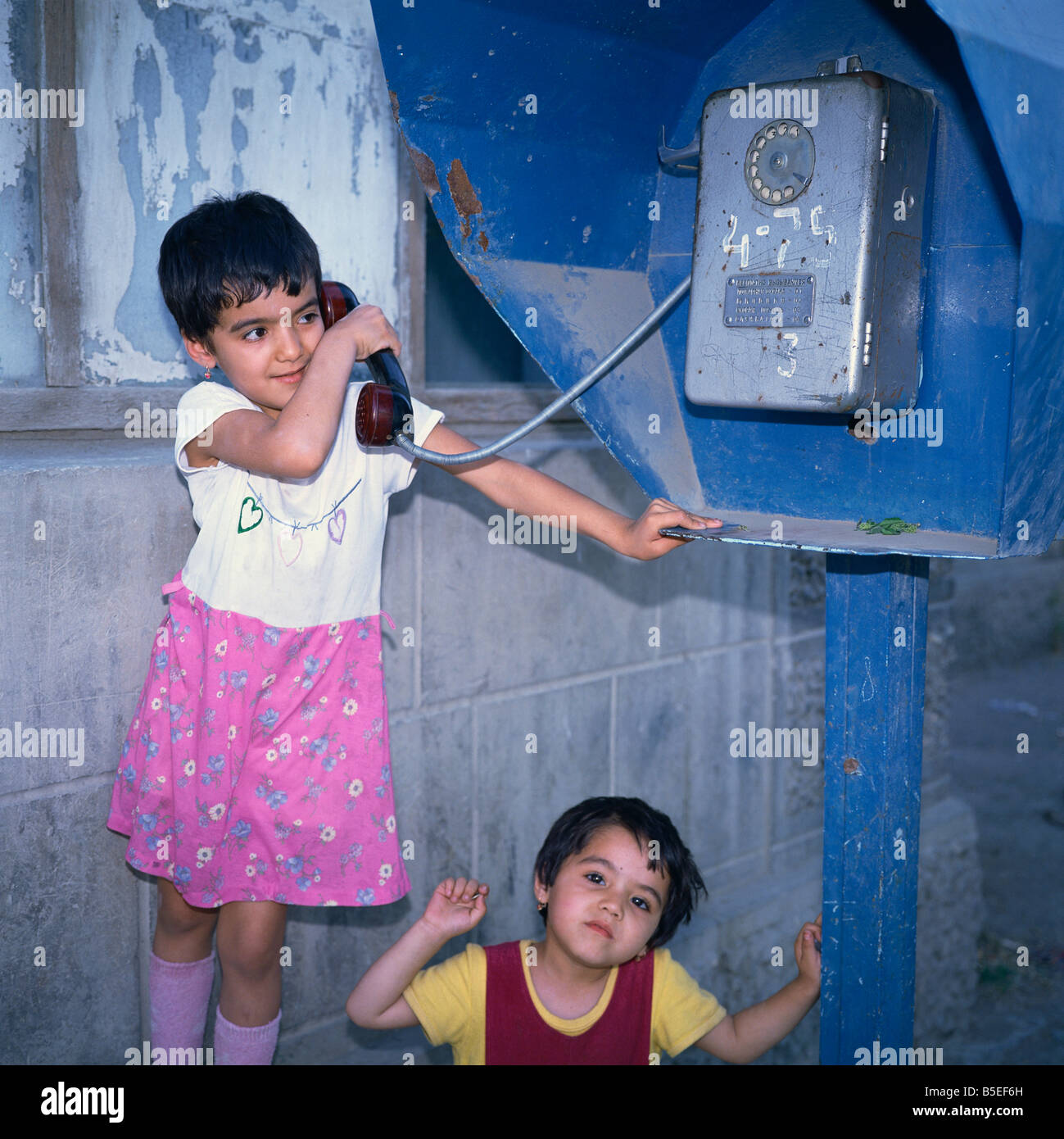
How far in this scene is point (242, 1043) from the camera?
6.18ft

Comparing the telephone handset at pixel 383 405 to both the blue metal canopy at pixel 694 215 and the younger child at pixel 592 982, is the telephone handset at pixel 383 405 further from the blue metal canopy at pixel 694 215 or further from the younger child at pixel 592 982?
the younger child at pixel 592 982

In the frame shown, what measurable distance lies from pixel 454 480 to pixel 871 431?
0.94 meters

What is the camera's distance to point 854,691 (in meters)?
1.68

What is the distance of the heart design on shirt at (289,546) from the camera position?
5.97ft

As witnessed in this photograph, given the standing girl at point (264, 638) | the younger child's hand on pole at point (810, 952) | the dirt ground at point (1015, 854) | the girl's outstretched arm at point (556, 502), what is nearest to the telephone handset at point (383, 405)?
the standing girl at point (264, 638)

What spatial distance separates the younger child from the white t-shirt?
48 centimetres

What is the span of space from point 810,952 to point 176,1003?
0.99m

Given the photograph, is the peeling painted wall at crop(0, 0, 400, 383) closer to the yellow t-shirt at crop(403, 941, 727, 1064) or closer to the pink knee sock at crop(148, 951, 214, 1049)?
the pink knee sock at crop(148, 951, 214, 1049)

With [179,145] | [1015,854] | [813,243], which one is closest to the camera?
[813,243]

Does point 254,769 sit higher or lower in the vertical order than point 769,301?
lower

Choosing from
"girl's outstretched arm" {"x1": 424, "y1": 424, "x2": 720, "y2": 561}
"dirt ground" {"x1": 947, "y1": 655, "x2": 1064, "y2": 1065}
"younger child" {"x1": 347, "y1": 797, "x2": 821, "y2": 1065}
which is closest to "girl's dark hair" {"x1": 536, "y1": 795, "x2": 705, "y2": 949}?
"younger child" {"x1": 347, "y1": 797, "x2": 821, "y2": 1065}

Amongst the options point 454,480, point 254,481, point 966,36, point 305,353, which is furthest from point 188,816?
point 966,36

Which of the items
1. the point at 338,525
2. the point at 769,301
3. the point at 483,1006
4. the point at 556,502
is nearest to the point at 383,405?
the point at 338,525

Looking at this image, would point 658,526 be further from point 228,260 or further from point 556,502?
point 228,260
